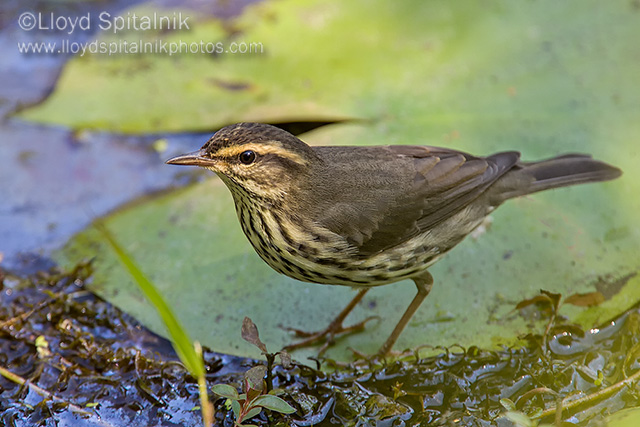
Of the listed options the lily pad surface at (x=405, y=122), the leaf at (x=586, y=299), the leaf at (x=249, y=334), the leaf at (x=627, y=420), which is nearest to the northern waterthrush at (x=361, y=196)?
the lily pad surface at (x=405, y=122)

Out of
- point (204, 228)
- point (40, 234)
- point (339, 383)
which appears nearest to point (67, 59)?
point (40, 234)

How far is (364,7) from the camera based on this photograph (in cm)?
641

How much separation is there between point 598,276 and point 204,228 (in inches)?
110

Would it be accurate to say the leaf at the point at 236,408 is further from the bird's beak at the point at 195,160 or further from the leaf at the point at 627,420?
the leaf at the point at 627,420

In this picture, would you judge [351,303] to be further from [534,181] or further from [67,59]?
[67,59]

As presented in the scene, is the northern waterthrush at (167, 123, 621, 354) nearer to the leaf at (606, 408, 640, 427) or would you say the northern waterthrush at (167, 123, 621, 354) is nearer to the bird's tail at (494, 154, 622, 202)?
the bird's tail at (494, 154, 622, 202)

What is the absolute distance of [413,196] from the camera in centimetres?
449

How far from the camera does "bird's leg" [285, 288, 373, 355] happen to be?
183 inches

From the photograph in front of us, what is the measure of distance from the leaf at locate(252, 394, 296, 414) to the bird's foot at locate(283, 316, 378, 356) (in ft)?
3.13

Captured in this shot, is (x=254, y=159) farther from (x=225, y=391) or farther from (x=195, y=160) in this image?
(x=225, y=391)

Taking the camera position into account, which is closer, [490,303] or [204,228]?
[490,303]

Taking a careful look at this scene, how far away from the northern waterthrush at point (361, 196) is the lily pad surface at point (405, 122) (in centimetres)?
32

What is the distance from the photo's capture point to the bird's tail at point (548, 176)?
189 inches

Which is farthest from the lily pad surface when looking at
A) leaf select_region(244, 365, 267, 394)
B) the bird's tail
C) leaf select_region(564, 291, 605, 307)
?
leaf select_region(244, 365, 267, 394)
